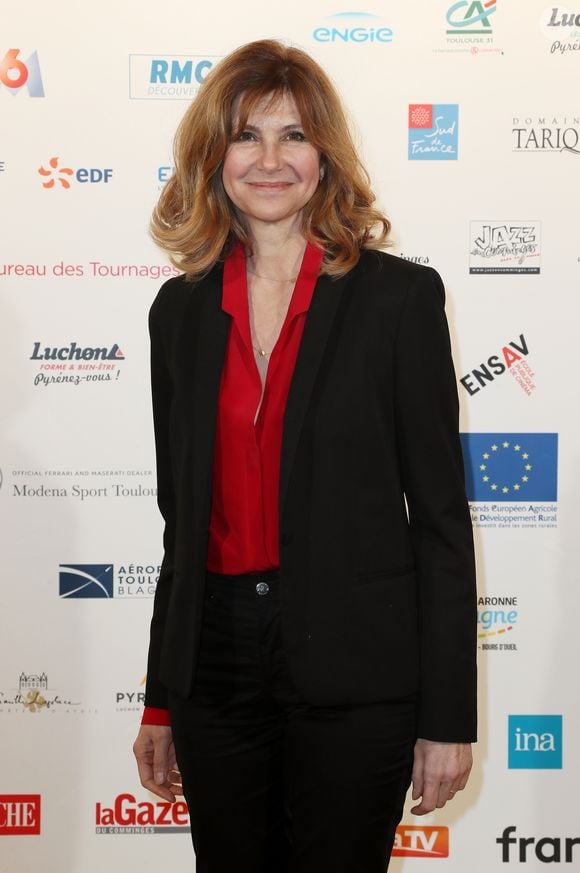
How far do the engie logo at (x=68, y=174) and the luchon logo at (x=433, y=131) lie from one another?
1.01 m

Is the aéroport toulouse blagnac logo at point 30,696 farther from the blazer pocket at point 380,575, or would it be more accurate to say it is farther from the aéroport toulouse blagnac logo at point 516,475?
the blazer pocket at point 380,575

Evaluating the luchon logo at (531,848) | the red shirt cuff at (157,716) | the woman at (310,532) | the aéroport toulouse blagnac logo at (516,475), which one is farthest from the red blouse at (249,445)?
the luchon logo at (531,848)

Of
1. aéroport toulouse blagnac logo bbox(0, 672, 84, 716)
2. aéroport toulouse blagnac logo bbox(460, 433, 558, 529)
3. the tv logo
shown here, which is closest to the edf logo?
aéroport toulouse blagnac logo bbox(460, 433, 558, 529)

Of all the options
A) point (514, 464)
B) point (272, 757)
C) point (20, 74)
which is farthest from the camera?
point (514, 464)

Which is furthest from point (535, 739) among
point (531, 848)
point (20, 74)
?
Answer: point (20, 74)

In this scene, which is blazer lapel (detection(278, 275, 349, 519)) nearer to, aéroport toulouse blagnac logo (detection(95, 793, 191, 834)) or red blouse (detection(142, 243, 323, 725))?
red blouse (detection(142, 243, 323, 725))

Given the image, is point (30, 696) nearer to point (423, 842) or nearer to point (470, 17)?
point (423, 842)

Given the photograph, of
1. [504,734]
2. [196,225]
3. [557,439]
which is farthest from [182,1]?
[504,734]

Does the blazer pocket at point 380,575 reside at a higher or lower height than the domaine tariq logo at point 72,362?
lower

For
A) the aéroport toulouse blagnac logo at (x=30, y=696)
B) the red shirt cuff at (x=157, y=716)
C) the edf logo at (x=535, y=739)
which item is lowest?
the edf logo at (x=535, y=739)

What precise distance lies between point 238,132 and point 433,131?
1502 mm

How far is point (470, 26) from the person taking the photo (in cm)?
310

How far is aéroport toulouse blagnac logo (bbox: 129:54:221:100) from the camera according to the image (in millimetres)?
3100

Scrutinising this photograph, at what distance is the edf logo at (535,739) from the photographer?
10.6 feet
